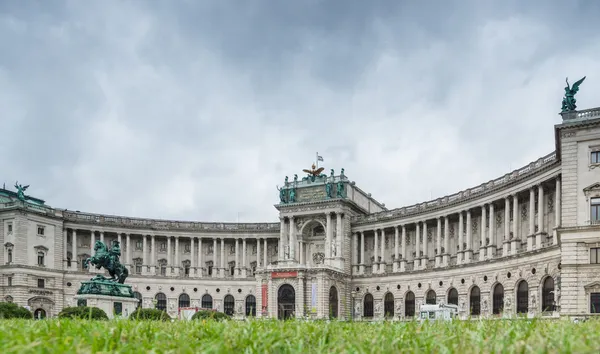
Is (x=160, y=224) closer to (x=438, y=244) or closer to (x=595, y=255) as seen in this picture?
(x=438, y=244)

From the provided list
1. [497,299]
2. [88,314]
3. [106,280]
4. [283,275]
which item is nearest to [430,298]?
[497,299]

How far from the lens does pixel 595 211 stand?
5803 centimetres

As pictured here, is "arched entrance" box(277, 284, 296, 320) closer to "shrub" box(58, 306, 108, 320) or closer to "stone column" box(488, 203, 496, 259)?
"stone column" box(488, 203, 496, 259)

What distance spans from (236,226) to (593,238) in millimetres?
77758

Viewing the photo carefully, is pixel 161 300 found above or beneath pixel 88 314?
beneath

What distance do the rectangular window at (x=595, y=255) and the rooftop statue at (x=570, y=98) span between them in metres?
13.6

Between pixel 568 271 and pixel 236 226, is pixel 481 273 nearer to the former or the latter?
pixel 568 271

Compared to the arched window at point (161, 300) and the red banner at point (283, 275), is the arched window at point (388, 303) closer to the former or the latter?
the red banner at point (283, 275)

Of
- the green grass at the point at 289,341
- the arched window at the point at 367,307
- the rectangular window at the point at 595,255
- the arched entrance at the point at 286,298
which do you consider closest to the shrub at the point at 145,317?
the green grass at the point at 289,341

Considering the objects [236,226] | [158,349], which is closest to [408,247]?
[236,226]

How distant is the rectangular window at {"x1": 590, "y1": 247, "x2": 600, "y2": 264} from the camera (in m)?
56.4

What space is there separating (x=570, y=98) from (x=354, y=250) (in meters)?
56.6

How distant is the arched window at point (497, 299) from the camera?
3241 inches

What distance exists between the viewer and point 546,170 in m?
72.5
